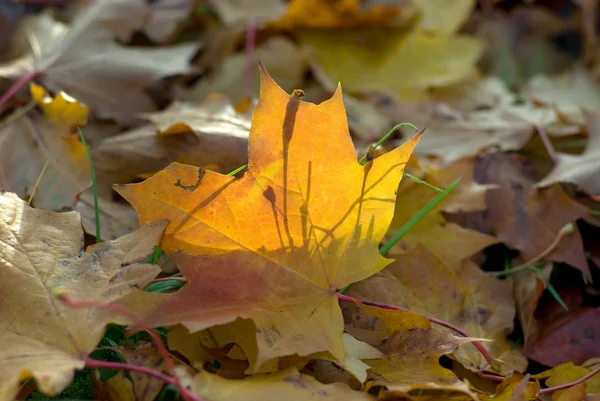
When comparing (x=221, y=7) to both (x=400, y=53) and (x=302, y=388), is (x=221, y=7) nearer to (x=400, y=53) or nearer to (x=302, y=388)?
(x=400, y=53)

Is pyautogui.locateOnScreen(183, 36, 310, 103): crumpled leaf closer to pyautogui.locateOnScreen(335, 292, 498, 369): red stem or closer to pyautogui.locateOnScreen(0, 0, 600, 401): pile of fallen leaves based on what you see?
pyautogui.locateOnScreen(0, 0, 600, 401): pile of fallen leaves

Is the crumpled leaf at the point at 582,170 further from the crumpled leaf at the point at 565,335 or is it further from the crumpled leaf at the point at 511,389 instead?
the crumpled leaf at the point at 511,389

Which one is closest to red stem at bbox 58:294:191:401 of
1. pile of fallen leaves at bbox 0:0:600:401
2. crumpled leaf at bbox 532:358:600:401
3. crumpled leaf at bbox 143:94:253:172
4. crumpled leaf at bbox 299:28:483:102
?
pile of fallen leaves at bbox 0:0:600:401

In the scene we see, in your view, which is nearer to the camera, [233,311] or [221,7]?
[233,311]

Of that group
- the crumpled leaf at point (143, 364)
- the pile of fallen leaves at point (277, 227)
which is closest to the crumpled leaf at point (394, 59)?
the pile of fallen leaves at point (277, 227)

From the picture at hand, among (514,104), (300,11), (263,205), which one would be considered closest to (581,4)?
(514,104)

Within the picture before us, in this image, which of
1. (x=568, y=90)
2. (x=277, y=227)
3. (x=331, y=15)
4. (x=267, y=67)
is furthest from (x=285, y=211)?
(x=568, y=90)
